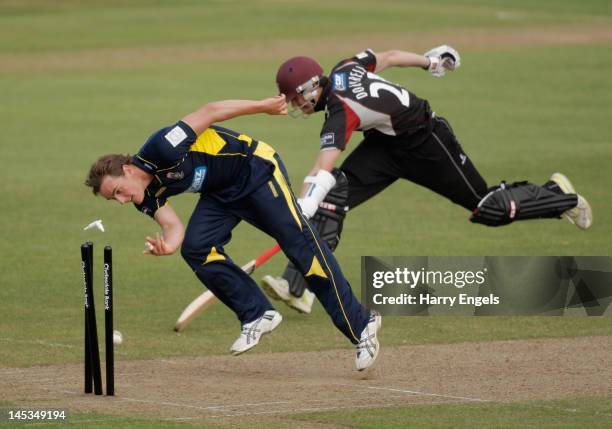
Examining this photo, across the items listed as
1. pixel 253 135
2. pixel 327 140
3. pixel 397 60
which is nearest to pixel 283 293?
pixel 327 140

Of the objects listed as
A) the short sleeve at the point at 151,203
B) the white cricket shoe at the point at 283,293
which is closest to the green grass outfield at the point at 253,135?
the white cricket shoe at the point at 283,293

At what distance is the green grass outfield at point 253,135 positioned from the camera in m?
10.5

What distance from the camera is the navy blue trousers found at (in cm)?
874

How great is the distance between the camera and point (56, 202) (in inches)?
650

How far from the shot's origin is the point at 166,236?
27.9 ft

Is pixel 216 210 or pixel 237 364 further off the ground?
pixel 216 210

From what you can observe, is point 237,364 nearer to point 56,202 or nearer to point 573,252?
point 573,252

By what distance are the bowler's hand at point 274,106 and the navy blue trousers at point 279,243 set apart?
47 cm

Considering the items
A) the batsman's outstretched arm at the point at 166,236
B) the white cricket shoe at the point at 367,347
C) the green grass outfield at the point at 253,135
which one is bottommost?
the green grass outfield at the point at 253,135

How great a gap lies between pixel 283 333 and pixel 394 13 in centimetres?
3453

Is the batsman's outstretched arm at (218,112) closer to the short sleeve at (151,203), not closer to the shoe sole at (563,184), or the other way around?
the short sleeve at (151,203)

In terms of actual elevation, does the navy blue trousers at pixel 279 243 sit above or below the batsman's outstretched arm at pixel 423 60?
below

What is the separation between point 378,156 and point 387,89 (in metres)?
0.78

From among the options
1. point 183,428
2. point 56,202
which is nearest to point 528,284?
point 183,428
